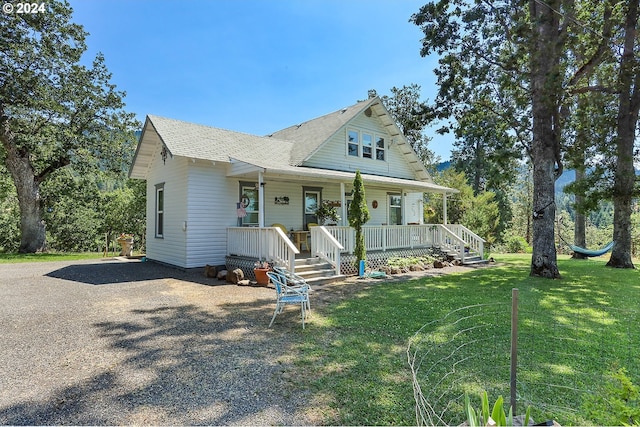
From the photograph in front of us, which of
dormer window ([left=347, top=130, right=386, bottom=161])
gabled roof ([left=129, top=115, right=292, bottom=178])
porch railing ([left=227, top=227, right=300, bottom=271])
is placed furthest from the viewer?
dormer window ([left=347, top=130, right=386, bottom=161])

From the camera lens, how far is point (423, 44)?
12477 mm

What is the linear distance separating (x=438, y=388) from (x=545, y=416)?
89 cm

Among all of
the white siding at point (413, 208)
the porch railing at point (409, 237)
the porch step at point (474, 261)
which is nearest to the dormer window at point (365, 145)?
the white siding at point (413, 208)

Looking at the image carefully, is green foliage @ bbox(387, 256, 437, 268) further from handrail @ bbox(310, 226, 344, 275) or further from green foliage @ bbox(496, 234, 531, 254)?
green foliage @ bbox(496, 234, 531, 254)

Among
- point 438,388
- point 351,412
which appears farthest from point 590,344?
point 351,412

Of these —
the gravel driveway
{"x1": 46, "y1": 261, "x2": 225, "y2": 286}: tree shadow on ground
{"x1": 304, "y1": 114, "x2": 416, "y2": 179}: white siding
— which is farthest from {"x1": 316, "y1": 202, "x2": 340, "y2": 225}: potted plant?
the gravel driveway

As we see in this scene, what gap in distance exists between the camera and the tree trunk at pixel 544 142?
10.0 meters

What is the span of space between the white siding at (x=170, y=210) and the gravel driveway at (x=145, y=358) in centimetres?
351

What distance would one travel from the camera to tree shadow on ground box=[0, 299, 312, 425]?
2.85 metres

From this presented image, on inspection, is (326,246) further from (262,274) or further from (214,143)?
(214,143)

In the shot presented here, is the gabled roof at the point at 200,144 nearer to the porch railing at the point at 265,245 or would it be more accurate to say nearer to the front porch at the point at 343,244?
the porch railing at the point at 265,245

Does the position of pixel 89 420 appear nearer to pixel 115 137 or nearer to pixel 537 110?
pixel 537 110

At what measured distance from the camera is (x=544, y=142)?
10.4m

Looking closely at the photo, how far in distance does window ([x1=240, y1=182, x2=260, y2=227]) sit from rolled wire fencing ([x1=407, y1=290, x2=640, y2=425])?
26.3 feet
